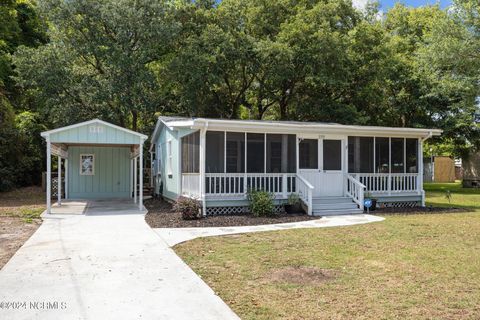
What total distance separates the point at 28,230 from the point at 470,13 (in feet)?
52.3

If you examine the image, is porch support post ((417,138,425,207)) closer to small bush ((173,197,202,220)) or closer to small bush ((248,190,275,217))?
small bush ((248,190,275,217))

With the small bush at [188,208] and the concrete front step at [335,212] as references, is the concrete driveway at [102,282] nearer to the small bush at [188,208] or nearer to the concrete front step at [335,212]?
the small bush at [188,208]

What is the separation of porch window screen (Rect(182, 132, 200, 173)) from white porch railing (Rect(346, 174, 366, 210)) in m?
5.31

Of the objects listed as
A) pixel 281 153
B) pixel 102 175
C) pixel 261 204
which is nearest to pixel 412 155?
pixel 281 153

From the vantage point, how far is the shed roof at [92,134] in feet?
41.4

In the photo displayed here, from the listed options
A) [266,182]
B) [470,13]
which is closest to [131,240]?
[266,182]

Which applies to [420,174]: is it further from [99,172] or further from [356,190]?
[99,172]

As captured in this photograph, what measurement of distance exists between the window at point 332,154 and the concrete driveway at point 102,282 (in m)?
7.39

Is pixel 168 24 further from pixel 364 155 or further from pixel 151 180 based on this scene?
pixel 364 155

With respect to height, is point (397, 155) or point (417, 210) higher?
point (397, 155)

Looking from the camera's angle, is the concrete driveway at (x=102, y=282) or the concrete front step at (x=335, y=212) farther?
the concrete front step at (x=335, y=212)

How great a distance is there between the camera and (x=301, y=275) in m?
5.80

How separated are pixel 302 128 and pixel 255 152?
1.74 m

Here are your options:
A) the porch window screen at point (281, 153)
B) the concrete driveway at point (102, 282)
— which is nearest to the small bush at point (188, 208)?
the concrete driveway at point (102, 282)
